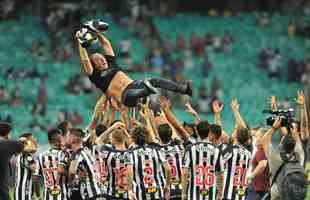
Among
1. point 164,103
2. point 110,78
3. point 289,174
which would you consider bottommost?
point 289,174

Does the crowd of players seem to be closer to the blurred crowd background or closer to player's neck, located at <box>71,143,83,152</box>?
player's neck, located at <box>71,143,83,152</box>

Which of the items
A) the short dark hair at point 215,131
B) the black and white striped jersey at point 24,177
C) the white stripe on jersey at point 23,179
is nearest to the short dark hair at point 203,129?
the short dark hair at point 215,131

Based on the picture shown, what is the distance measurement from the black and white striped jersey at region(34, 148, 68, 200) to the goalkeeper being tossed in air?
159cm

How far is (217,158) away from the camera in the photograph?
1430 cm

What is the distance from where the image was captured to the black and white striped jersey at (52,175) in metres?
15.1

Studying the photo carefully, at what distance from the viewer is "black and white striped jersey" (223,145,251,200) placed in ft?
48.2

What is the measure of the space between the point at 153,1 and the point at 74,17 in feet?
15.0

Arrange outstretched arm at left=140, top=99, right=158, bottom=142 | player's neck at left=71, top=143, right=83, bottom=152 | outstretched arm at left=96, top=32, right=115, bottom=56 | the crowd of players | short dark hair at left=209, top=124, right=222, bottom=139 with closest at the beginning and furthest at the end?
the crowd of players < short dark hair at left=209, top=124, right=222, bottom=139 < player's neck at left=71, top=143, right=83, bottom=152 < outstretched arm at left=140, top=99, right=158, bottom=142 < outstretched arm at left=96, top=32, right=115, bottom=56

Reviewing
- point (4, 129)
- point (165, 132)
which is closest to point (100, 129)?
point (165, 132)

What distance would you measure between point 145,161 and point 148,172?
8.4 inches

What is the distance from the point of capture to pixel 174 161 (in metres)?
15.3

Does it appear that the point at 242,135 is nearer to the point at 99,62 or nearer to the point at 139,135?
the point at 139,135

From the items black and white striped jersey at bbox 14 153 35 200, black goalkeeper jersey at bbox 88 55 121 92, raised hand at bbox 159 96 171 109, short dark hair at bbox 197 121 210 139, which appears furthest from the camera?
black goalkeeper jersey at bbox 88 55 121 92

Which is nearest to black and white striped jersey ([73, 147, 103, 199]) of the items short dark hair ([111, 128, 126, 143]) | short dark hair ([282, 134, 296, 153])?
short dark hair ([111, 128, 126, 143])
